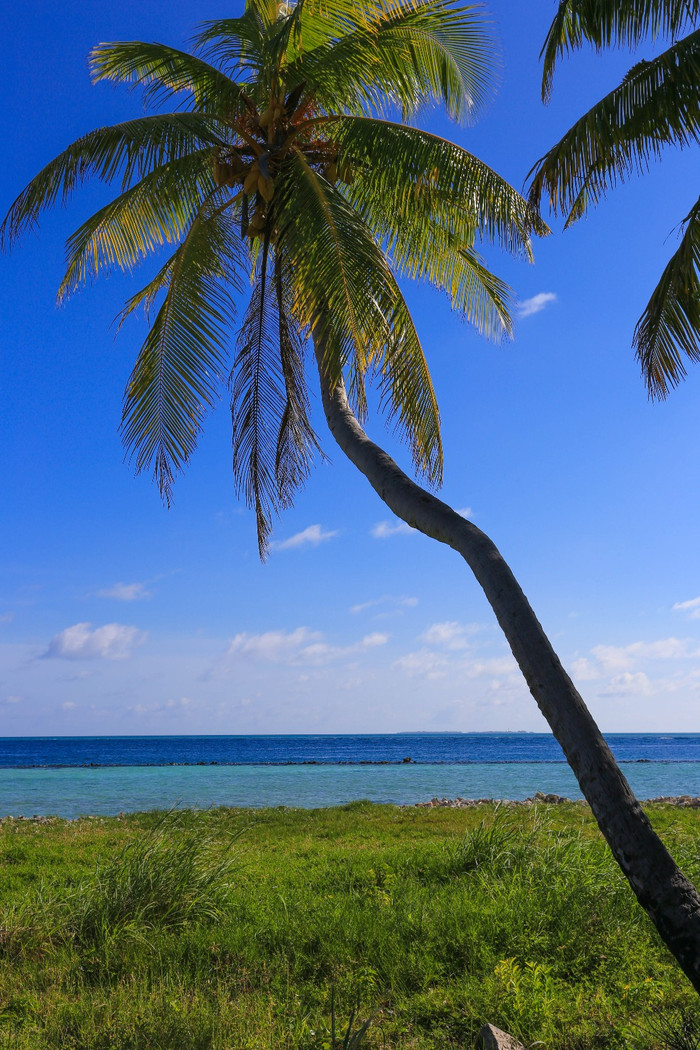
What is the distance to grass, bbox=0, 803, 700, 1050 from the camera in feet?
12.3

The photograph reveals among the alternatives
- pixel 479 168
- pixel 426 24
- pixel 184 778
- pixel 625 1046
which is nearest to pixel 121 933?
pixel 625 1046

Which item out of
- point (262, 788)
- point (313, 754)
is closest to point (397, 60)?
point (262, 788)

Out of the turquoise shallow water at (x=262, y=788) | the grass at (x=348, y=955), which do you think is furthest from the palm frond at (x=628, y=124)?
the turquoise shallow water at (x=262, y=788)

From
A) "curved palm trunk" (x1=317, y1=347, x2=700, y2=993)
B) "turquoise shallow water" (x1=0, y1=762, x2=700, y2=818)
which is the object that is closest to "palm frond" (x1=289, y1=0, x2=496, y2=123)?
"curved palm trunk" (x1=317, y1=347, x2=700, y2=993)

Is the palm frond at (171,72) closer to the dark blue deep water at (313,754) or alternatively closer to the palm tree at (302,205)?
the palm tree at (302,205)

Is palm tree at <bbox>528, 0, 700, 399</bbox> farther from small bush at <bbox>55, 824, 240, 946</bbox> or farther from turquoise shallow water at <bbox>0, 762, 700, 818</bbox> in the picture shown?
turquoise shallow water at <bbox>0, 762, 700, 818</bbox>

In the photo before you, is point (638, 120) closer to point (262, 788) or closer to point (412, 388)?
point (412, 388)

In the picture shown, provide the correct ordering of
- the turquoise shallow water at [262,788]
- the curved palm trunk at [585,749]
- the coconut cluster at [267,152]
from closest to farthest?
the curved palm trunk at [585,749], the coconut cluster at [267,152], the turquoise shallow water at [262,788]

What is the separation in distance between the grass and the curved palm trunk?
2.60 ft

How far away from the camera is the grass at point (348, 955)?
3746 mm

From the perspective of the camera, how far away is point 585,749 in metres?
3.35

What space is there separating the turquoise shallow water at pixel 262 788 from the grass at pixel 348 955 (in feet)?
32.7

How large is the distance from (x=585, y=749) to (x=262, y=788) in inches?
757

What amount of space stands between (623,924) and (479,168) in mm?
6014
